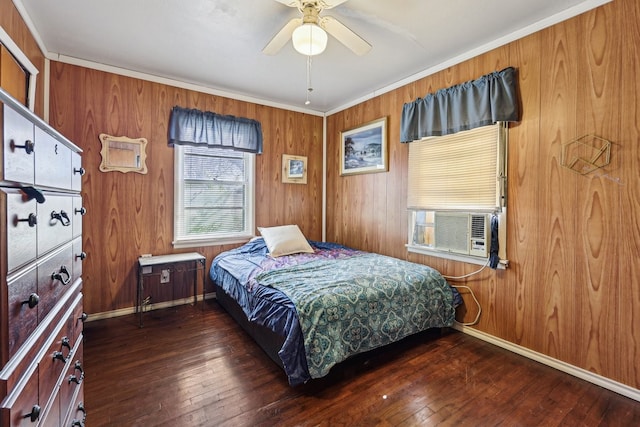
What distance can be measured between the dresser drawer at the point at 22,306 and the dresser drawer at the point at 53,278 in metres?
0.05

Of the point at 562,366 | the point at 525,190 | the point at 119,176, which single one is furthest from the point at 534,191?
the point at 119,176

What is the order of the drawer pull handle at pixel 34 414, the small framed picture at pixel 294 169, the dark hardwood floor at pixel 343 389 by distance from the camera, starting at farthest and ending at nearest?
the small framed picture at pixel 294 169 → the dark hardwood floor at pixel 343 389 → the drawer pull handle at pixel 34 414

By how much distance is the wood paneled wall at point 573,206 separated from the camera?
6.03 feet

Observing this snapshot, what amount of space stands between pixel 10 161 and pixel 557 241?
2.89 meters

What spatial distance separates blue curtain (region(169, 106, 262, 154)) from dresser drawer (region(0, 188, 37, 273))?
2.69 metres

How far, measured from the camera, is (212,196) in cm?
358

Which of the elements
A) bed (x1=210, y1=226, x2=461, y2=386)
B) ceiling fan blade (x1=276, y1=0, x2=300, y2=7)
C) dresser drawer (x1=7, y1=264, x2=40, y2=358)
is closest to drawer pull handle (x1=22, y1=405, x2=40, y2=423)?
dresser drawer (x1=7, y1=264, x2=40, y2=358)

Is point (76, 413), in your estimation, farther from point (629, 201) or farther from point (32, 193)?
point (629, 201)

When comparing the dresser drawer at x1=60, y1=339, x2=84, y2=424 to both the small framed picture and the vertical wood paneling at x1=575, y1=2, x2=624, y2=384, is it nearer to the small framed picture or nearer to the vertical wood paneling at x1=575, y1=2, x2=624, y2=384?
the vertical wood paneling at x1=575, y1=2, x2=624, y2=384

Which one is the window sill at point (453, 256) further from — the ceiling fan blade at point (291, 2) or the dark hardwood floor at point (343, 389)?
the ceiling fan blade at point (291, 2)

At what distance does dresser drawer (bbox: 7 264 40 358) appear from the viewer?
2.23 ft

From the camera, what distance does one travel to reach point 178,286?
11.0ft

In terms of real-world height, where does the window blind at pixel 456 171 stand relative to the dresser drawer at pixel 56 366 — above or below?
above

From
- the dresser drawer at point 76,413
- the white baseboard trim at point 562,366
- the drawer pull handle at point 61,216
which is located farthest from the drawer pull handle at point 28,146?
the white baseboard trim at point 562,366
